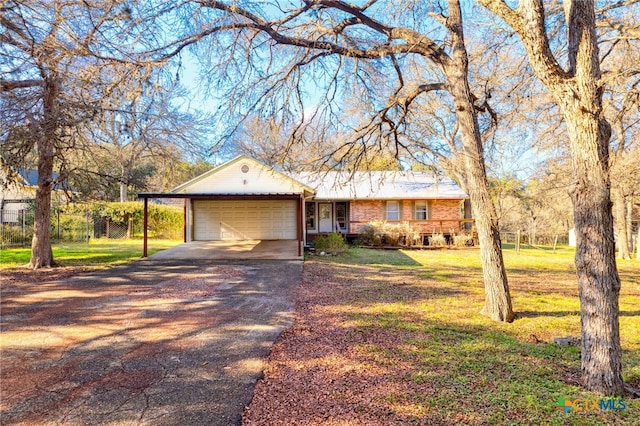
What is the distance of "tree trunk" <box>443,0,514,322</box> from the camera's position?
6.31 m

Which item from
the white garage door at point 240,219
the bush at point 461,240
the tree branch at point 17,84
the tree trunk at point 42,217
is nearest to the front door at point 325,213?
the white garage door at point 240,219

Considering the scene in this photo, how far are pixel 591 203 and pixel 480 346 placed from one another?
232 centimetres

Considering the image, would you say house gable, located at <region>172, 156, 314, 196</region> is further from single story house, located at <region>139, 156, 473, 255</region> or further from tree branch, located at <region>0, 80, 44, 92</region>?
tree branch, located at <region>0, 80, 44, 92</region>

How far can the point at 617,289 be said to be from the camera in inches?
148

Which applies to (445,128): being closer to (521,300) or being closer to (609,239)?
(521,300)

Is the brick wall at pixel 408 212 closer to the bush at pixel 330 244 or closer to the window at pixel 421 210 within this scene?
the window at pixel 421 210

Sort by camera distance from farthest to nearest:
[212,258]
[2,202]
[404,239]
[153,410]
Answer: [404,239]
[2,202]
[212,258]
[153,410]

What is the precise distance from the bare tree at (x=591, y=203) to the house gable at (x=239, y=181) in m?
13.7

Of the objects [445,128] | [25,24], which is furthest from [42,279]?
[445,128]

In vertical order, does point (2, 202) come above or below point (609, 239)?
above

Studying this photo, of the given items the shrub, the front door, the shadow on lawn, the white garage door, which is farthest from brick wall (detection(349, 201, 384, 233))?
the shadow on lawn

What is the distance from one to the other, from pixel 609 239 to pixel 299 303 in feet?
16.7

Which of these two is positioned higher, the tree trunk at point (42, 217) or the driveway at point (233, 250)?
the tree trunk at point (42, 217)

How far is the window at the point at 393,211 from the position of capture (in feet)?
72.5
